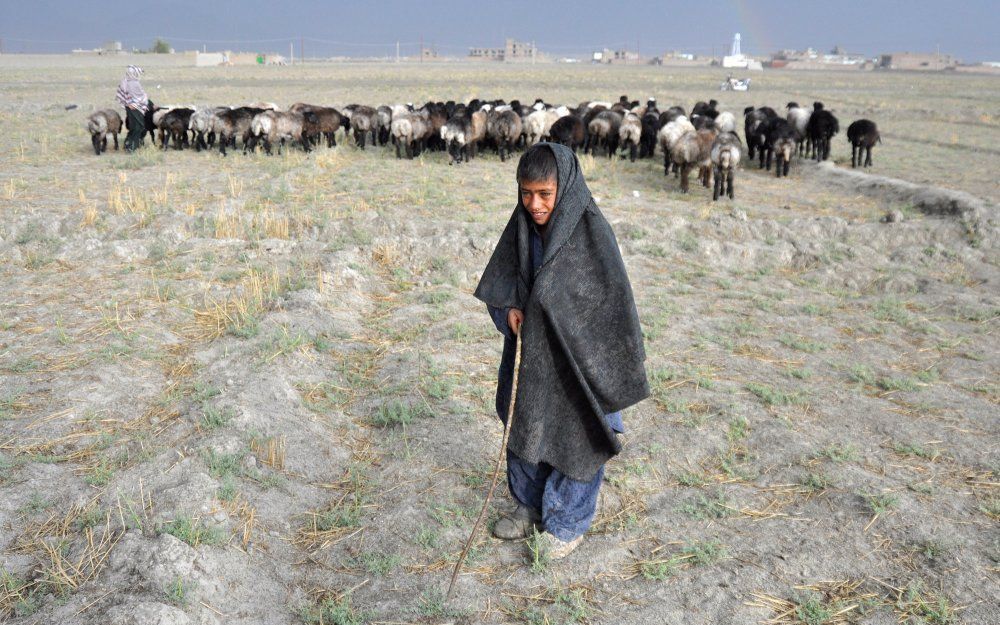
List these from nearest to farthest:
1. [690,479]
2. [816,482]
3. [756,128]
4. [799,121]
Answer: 1. [816,482]
2. [690,479]
3. [756,128]
4. [799,121]

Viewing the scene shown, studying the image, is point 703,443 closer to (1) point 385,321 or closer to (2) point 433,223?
(1) point 385,321

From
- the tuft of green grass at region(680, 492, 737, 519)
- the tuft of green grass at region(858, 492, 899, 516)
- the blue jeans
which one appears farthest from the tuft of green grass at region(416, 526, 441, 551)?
the tuft of green grass at region(858, 492, 899, 516)

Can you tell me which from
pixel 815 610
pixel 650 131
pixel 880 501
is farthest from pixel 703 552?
pixel 650 131

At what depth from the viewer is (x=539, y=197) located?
2715mm

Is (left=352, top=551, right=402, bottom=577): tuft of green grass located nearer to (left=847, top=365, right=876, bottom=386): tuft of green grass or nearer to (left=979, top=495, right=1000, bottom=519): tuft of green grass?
(left=979, top=495, right=1000, bottom=519): tuft of green grass

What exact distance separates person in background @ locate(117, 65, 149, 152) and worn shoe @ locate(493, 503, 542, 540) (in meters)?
12.7

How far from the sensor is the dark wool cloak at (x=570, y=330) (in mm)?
2762

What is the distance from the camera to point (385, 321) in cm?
611

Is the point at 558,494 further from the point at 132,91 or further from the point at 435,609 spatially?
the point at 132,91

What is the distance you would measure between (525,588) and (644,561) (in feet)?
1.90

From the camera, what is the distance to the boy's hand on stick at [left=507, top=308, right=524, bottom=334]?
2922 mm

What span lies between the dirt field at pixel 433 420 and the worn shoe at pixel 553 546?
0.18ft

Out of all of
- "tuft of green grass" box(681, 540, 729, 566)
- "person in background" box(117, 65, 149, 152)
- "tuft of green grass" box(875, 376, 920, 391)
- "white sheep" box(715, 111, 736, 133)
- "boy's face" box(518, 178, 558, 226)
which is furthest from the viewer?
"white sheep" box(715, 111, 736, 133)

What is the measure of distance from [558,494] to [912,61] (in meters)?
120
